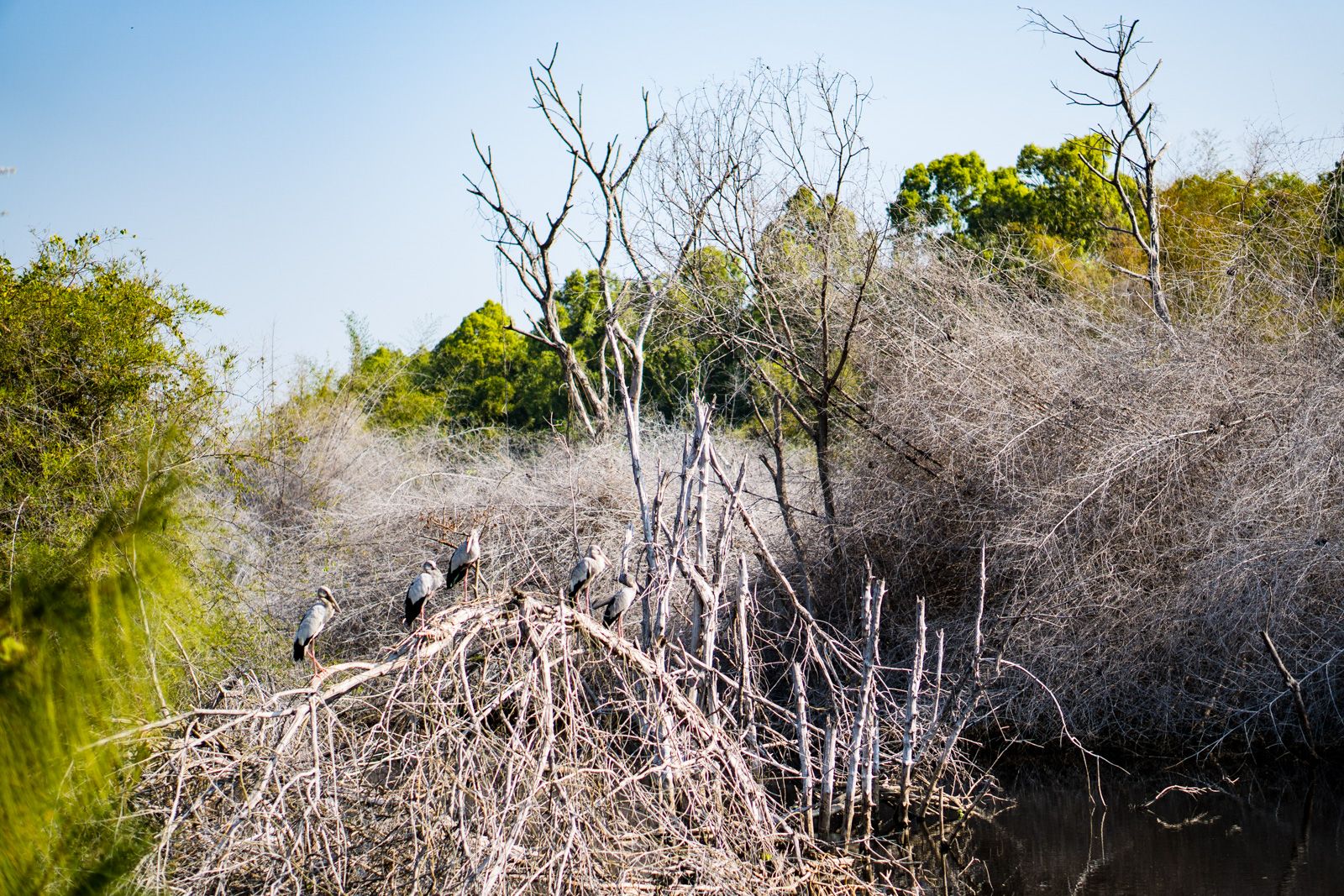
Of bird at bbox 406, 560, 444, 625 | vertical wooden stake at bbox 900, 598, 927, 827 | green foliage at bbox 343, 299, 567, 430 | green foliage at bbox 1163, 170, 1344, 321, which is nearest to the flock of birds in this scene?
bird at bbox 406, 560, 444, 625

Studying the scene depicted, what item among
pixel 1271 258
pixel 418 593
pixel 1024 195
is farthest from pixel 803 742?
pixel 1024 195

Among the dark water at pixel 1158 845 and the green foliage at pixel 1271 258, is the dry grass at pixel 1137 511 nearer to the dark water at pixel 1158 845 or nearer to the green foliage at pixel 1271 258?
the green foliage at pixel 1271 258

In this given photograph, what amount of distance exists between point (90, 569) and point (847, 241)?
10.5 m

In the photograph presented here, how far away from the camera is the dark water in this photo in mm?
6652

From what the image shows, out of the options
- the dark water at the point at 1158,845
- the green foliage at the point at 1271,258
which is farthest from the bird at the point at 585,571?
the green foliage at the point at 1271,258

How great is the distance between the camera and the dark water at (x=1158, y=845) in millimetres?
6652

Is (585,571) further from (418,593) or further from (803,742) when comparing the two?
(803,742)

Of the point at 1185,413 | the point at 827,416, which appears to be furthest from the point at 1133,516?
the point at 827,416

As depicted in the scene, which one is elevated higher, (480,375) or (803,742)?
(480,375)

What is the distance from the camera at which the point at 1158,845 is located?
23.9 feet

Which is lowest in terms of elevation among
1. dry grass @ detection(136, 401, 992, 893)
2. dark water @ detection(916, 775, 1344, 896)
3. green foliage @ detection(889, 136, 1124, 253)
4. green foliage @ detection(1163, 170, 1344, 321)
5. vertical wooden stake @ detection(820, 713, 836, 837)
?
dark water @ detection(916, 775, 1344, 896)

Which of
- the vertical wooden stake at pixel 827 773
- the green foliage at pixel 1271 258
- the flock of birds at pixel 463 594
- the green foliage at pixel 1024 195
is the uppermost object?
the green foliage at pixel 1024 195

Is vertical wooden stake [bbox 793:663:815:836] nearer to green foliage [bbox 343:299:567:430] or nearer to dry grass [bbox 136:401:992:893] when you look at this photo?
dry grass [bbox 136:401:992:893]

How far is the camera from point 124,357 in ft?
33.5
